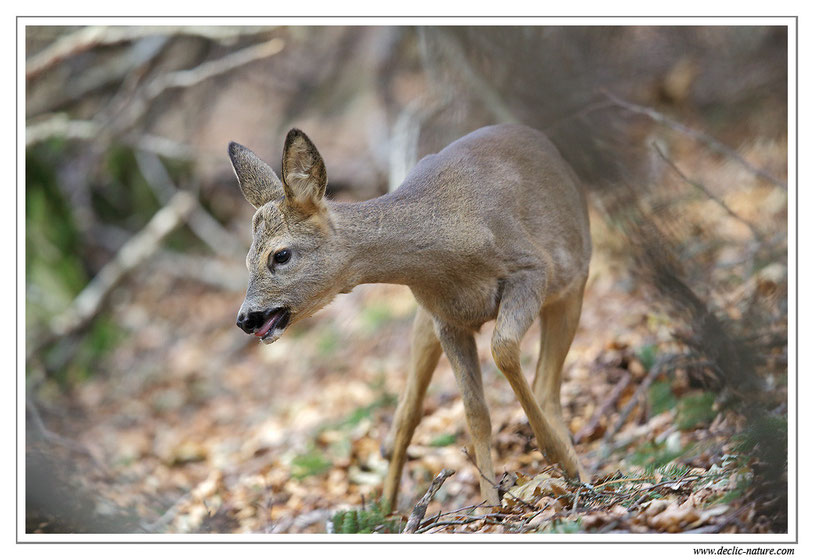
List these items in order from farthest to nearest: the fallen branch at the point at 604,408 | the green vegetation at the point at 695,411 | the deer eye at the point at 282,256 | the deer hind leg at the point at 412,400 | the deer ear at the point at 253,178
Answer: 1. the fallen branch at the point at 604,408
2. the green vegetation at the point at 695,411
3. the deer hind leg at the point at 412,400
4. the deer ear at the point at 253,178
5. the deer eye at the point at 282,256

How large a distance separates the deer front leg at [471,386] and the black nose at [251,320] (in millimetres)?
1186

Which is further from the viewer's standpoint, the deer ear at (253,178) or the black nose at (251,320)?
the deer ear at (253,178)

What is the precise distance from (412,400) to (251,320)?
1757 millimetres

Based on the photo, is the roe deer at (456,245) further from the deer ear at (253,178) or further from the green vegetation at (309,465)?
the green vegetation at (309,465)

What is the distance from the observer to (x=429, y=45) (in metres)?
8.39

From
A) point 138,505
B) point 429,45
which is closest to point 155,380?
point 138,505

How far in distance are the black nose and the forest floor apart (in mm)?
1500

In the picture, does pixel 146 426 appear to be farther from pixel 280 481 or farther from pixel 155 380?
pixel 280 481

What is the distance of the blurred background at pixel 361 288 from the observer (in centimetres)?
488

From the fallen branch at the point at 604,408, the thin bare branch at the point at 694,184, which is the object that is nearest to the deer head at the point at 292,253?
the thin bare branch at the point at 694,184

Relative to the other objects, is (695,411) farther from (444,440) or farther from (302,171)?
(302,171)

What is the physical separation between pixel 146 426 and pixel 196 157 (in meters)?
4.23

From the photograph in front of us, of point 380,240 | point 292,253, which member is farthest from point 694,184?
point 292,253

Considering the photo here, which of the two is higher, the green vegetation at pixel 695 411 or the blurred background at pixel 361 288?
the blurred background at pixel 361 288
